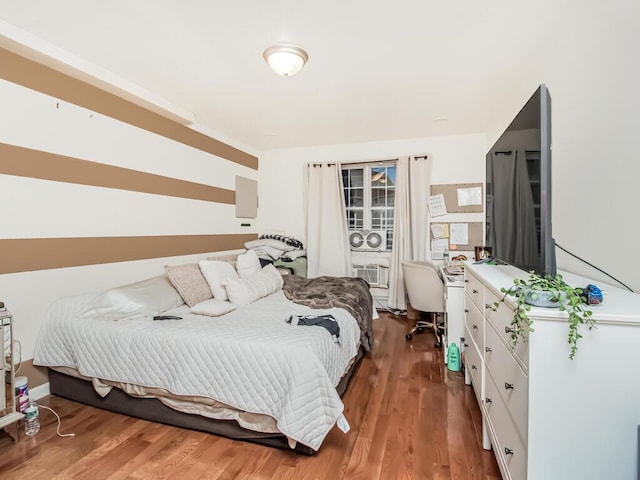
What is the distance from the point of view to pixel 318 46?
2230 mm

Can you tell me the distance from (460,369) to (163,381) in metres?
2.30

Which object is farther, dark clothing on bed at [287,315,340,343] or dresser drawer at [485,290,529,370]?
dark clothing on bed at [287,315,340,343]

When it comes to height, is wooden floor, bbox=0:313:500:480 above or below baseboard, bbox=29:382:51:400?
below

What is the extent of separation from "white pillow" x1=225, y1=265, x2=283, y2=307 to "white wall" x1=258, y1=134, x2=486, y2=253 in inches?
72.2

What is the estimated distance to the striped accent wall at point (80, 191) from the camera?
2.15 metres

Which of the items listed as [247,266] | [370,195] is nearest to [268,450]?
[247,266]

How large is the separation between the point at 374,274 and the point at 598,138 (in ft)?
11.1

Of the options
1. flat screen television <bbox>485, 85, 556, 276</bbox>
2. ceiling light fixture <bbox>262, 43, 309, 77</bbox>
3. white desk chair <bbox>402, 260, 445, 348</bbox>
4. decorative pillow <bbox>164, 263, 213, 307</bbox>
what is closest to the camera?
flat screen television <bbox>485, 85, 556, 276</bbox>

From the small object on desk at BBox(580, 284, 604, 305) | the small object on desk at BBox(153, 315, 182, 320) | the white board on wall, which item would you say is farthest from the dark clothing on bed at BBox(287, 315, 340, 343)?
the white board on wall

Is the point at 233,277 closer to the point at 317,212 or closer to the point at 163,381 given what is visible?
the point at 163,381

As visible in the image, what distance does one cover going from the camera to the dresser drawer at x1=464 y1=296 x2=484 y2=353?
6.31 feet

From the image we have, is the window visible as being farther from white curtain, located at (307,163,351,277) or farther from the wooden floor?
the wooden floor

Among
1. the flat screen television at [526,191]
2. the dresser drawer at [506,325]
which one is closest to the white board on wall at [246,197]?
the flat screen television at [526,191]

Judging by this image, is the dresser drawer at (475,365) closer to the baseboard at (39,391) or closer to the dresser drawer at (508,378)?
the dresser drawer at (508,378)
